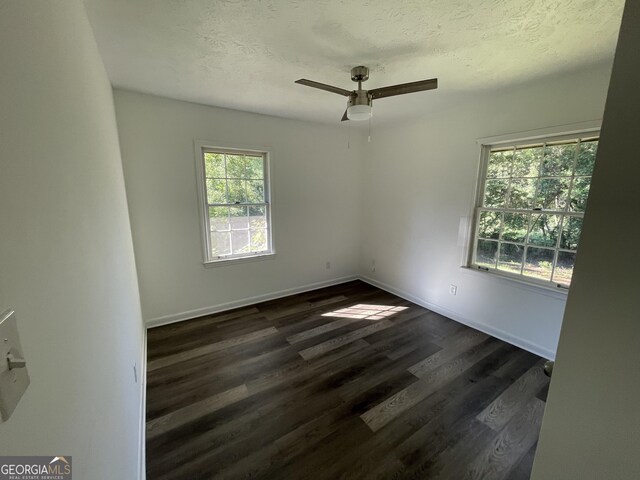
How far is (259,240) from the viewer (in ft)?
11.9

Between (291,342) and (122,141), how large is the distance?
2620 millimetres

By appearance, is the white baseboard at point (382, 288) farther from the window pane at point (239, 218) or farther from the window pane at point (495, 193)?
the window pane at point (495, 193)

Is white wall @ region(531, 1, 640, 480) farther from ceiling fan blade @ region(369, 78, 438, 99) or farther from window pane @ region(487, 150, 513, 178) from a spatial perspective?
window pane @ region(487, 150, 513, 178)

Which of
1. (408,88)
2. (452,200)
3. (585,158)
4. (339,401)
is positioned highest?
(408,88)

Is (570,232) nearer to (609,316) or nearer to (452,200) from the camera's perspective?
(452,200)

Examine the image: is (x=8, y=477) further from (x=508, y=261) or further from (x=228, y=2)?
(x=508, y=261)

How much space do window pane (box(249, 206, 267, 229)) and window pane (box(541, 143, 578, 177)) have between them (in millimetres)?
3060

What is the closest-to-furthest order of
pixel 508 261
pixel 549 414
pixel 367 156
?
pixel 549 414, pixel 508 261, pixel 367 156

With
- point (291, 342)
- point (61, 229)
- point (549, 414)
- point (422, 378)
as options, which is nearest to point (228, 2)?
point (61, 229)

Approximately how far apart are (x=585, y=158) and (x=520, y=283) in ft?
3.98

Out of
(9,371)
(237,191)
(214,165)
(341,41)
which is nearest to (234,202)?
(237,191)

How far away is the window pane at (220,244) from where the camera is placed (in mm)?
3283

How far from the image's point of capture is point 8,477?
0.36 m

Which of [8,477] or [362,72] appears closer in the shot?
[8,477]
